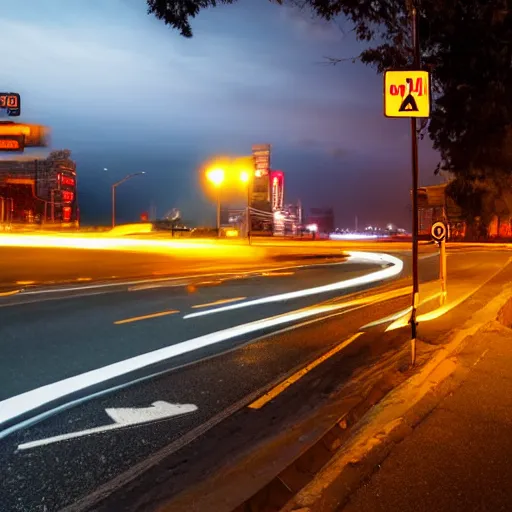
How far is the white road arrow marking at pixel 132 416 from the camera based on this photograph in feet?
18.3

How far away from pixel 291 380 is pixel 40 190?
10762cm

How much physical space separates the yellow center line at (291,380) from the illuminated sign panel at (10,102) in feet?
94.8

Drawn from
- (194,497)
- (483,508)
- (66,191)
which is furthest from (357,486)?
(66,191)

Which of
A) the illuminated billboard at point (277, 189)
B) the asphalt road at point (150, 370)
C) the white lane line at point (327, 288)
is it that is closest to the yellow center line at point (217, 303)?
the asphalt road at point (150, 370)

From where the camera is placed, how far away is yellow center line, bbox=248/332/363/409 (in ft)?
22.3

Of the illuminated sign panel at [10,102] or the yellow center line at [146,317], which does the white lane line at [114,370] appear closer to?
the yellow center line at [146,317]

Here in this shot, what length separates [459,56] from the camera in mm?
15414

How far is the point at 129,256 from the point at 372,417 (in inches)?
1002

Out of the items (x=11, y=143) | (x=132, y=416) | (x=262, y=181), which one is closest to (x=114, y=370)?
(x=132, y=416)

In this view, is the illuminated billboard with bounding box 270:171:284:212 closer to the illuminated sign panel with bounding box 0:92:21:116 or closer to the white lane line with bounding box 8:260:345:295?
the illuminated sign panel with bounding box 0:92:21:116

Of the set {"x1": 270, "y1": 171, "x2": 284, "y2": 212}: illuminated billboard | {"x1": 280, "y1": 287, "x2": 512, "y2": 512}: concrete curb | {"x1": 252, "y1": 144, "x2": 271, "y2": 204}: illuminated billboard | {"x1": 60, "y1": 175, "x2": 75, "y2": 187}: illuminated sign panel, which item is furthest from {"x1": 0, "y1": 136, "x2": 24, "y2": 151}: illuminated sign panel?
{"x1": 60, "y1": 175, "x2": 75, "y2": 187}: illuminated sign panel

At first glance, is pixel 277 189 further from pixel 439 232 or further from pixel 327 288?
pixel 439 232

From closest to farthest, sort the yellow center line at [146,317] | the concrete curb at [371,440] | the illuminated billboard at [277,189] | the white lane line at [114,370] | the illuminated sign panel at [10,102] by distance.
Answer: the concrete curb at [371,440] → the white lane line at [114,370] → the yellow center line at [146,317] → the illuminated sign panel at [10,102] → the illuminated billboard at [277,189]

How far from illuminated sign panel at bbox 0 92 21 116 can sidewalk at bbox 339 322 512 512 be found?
104 ft
